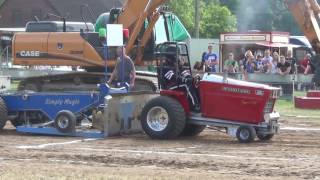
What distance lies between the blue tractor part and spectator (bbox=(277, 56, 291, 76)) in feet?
39.3

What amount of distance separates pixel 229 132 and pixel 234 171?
3.96 m

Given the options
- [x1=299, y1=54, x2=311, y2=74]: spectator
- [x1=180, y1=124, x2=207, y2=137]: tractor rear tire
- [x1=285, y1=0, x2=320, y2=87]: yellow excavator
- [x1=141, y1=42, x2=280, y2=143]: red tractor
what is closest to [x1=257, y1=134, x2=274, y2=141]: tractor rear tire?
[x1=141, y1=42, x2=280, y2=143]: red tractor

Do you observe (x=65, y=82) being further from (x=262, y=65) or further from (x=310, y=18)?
(x=262, y=65)

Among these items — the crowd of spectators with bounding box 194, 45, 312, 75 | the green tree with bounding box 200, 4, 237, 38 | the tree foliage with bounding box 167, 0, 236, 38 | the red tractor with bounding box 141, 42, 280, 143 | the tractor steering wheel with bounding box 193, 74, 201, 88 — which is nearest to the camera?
the red tractor with bounding box 141, 42, 280, 143

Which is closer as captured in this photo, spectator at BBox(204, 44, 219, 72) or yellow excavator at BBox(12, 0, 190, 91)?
yellow excavator at BBox(12, 0, 190, 91)

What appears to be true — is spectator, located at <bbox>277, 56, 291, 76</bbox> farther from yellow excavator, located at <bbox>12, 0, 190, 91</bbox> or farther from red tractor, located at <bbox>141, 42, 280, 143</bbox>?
red tractor, located at <bbox>141, 42, 280, 143</bbox>

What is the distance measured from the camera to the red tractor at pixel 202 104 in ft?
49.4

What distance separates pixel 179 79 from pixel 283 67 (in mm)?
13109

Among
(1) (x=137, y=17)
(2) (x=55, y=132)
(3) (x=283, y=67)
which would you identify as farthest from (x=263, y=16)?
(2) (x=55, y=132)

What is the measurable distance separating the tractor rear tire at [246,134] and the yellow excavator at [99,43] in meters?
6.88

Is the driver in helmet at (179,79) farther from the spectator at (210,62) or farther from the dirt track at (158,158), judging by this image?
the spectator at (210,62)

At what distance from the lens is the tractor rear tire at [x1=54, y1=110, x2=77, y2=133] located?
1605 centimetres

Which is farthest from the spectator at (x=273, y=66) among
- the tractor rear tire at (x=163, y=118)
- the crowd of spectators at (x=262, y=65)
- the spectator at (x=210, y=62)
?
the tractor rear tire at (x=163, y=118)

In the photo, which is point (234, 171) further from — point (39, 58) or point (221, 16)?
point (221, 16)
